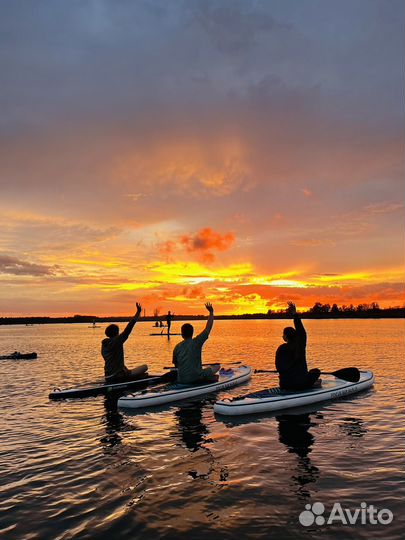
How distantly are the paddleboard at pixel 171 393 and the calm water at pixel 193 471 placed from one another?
23.4 inches

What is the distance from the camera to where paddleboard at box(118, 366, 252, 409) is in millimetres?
15938

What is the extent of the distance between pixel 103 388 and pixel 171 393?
4023 millimetres

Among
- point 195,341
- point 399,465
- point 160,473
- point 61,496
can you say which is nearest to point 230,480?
point 160,473

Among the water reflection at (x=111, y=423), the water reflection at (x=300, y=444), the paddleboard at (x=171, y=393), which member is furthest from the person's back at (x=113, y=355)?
the water reflection at (x=300, y=444)

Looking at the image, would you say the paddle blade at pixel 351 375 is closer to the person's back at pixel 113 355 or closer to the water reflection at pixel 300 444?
the water reflection at pixel 300 444

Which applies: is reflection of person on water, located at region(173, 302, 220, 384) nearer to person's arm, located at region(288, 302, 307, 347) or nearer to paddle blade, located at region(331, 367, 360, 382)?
person's arm, located at region(288, 302, 307, 347)

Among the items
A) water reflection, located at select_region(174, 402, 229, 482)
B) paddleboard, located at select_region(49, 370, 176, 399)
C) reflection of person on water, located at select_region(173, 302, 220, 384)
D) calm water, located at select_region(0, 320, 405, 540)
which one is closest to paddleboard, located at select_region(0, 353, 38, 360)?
paddleboard, located at select_region(49, 370, 176, 399)

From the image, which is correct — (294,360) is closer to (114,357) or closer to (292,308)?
(292,308)

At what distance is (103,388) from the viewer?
62.3 ft

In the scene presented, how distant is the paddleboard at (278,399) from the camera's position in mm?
14406

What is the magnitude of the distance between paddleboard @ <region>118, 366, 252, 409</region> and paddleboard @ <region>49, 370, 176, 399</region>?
8.29 feet

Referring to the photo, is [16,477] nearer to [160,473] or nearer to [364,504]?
[160,473]

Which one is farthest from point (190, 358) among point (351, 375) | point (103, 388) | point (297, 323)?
point (351, 375)

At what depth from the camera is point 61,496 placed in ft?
27.5
